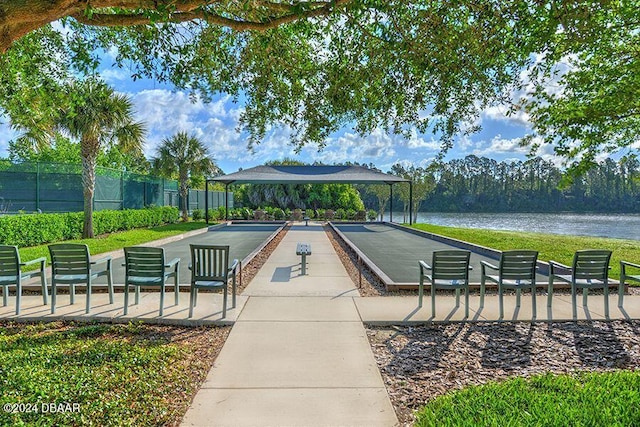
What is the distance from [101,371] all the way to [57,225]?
37.4 ft

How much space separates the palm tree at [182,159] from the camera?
24.1 metres

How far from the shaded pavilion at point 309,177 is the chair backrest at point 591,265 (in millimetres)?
16220

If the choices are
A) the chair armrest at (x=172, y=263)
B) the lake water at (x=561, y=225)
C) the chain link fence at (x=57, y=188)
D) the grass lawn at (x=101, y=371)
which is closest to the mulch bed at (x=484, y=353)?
the grass lawn at (x=101, y=371)

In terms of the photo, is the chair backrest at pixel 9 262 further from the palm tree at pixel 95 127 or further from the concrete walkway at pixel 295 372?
the palm tree at pixel 95 127

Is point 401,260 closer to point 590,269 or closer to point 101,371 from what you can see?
point 590,269

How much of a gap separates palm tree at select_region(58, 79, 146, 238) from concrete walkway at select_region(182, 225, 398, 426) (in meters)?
11.1

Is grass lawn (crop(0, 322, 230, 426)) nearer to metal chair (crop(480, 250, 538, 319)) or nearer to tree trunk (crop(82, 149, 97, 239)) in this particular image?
metal chair (crop(480, 250, 538, 319))

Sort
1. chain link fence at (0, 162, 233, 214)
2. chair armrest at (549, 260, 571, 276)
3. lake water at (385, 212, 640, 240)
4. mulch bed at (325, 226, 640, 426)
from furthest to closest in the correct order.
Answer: lake water at (385, 212, 640, 240)
chain link fence at (0, 162, 233, 214)
chair armrest at (549, 260, 571, 276)
mulch bed at (325, 226, 640, 426)

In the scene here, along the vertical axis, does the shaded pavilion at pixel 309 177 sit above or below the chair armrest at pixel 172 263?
above

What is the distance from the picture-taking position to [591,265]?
4953 mm

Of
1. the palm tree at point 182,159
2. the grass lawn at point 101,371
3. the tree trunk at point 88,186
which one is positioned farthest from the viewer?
the palm tree at point 182,159

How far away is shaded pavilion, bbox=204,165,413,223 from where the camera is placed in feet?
71.8

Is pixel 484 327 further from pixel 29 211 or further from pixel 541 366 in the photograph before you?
pixel 29 211

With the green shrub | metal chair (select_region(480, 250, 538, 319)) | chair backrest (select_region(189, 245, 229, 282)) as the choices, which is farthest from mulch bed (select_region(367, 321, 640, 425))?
the green shrub
